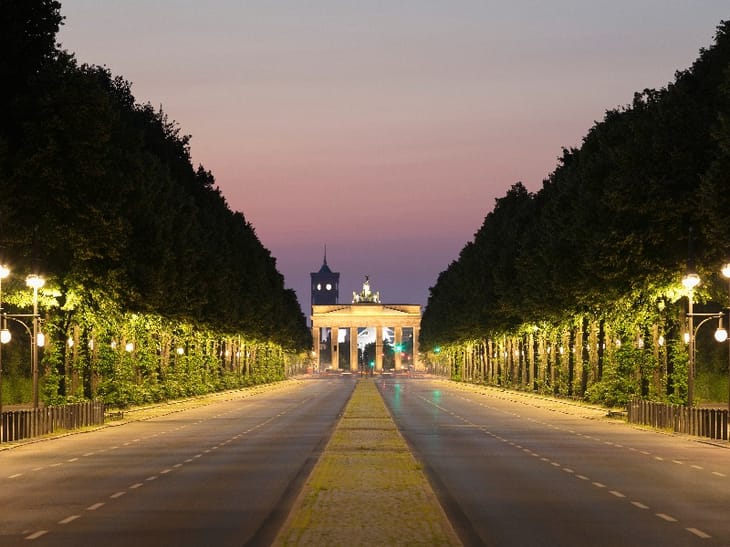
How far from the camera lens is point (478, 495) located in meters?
30.8

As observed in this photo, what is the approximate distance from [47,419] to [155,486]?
89.5 ft

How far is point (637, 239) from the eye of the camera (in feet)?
221

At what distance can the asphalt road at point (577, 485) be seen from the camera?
78.1 ft

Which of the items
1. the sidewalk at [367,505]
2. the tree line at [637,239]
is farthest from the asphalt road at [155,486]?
the tree line at [637,239]

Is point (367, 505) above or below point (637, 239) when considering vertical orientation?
below

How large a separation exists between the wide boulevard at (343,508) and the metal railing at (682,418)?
4.53 ft

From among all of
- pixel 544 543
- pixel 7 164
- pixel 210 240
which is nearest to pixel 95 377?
pixel 7 164

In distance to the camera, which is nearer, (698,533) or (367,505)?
(698,533)

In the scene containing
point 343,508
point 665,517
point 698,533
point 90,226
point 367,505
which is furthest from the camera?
point 90,226

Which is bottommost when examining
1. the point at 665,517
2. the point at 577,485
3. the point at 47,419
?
the point at 577,485

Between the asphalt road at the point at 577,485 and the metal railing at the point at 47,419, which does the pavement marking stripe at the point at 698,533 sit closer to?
the asphalt road at the point at 577,485

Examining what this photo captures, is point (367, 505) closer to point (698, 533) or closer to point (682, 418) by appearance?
point (698, 533)

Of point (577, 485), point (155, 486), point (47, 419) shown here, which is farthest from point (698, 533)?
point (47, 419)

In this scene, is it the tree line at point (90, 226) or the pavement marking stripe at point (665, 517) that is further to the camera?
the tree line at point (90, 226)
